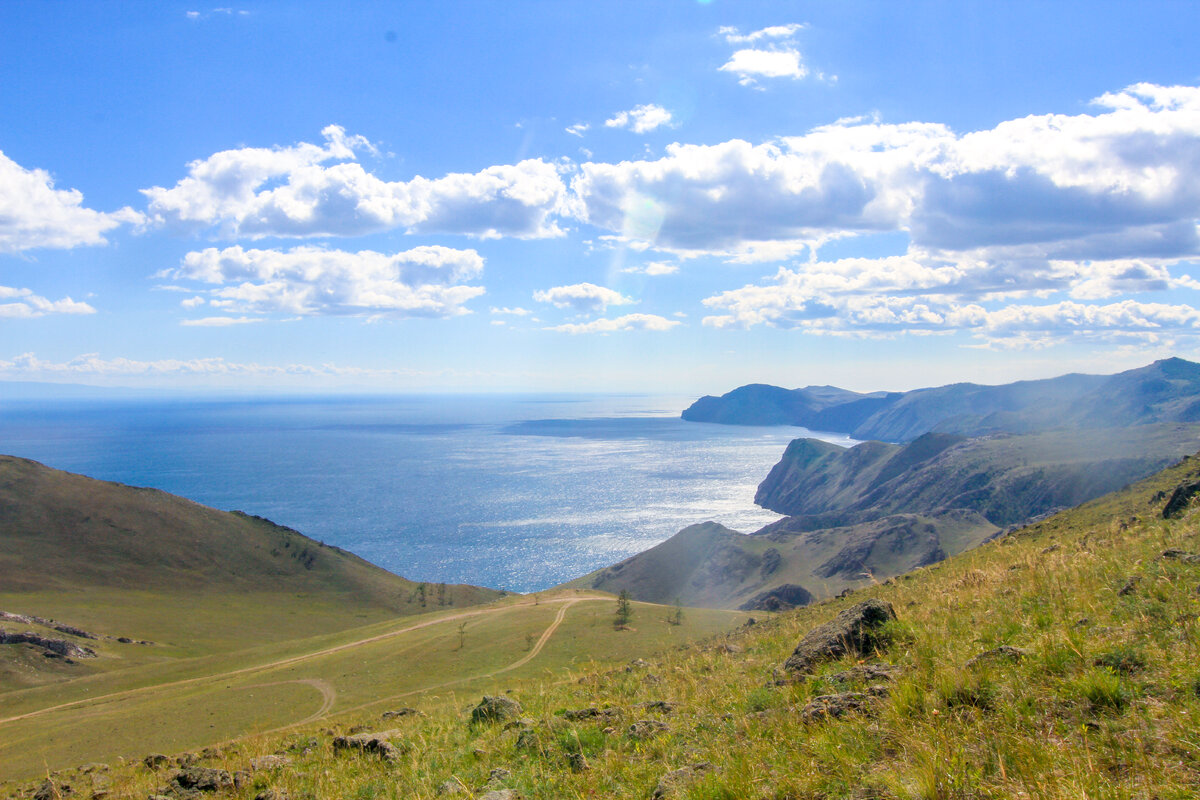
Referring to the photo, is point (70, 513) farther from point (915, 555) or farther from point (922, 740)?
point (915, 555)

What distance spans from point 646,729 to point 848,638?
3.37 meters

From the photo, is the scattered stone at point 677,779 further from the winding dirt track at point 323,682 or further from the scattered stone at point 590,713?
the winding dirt track at point 323,682

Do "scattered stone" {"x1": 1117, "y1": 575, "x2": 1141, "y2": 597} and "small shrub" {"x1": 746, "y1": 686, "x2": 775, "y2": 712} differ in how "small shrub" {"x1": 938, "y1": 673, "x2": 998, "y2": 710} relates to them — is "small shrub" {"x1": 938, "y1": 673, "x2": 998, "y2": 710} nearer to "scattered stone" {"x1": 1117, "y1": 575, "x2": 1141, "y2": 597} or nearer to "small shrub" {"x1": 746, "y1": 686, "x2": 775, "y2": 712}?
"small shrub" {"x1": 746, "y1": 686, "x2": 775, "y2": 712}

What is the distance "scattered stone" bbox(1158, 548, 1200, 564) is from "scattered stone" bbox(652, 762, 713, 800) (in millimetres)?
7871

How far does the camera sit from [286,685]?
36.8 meters

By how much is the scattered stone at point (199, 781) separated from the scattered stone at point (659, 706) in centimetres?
662

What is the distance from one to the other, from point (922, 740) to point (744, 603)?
97451 mm

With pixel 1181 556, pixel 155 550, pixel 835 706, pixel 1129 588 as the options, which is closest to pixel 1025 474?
pixel 1181 556

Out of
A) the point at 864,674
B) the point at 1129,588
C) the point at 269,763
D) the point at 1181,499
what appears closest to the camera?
the point at 864,674

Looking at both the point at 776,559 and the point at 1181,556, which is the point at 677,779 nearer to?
the point at 1181,556

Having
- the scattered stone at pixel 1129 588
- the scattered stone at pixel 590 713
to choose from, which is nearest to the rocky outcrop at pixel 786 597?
the scattered stone at pixel 590 713

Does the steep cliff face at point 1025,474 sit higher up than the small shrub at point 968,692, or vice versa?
the small shrub at point 968,692

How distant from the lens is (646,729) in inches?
310

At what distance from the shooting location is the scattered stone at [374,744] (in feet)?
31.7
